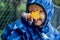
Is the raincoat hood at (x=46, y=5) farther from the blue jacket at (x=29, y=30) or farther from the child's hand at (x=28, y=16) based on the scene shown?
the child's hand at (x=28, y=16)

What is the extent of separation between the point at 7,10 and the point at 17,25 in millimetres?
1161

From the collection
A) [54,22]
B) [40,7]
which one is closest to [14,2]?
[54,22]

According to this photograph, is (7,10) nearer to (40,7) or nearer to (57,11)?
(57,11)

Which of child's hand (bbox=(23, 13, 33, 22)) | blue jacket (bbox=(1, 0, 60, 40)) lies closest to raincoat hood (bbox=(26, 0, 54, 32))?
blue jacket (bbox=(1, 0, 60, 40))

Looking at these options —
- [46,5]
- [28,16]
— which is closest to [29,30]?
[28,16]

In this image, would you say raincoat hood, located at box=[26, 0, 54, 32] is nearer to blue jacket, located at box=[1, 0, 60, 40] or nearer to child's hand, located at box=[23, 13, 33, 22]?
blue jacket, located at box=[1, 0, 60, 40]

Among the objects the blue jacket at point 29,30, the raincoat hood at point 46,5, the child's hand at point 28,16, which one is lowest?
the blue jacket at point 29,30

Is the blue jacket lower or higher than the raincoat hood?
lower

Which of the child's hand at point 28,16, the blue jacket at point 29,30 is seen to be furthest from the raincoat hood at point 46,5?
the child's hand at point 28,16

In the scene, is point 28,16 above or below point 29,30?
above

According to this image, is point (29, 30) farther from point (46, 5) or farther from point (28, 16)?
point (46, 5)

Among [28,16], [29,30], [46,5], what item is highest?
[46,5]

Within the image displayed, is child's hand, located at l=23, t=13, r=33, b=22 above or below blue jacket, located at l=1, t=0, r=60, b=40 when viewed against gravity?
above

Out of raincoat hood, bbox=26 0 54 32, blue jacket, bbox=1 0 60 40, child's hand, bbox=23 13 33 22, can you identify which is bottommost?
Result: blue jacket, bbox=1 0 60 40
